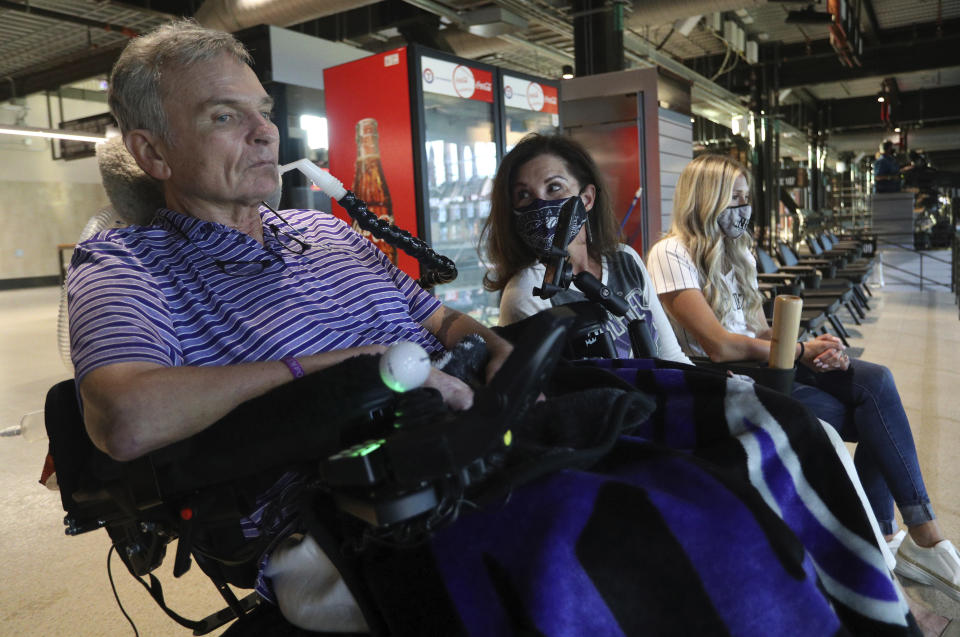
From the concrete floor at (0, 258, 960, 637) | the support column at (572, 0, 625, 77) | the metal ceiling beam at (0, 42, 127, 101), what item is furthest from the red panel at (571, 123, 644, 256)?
the metal ceiling beam at (0, 42, 127, 101)

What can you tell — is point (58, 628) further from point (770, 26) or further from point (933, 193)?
point (933, 193)

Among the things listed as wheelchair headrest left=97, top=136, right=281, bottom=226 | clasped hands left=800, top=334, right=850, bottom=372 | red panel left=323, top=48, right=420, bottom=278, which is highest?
red panel left=323, top=48, right=420, bottom=278

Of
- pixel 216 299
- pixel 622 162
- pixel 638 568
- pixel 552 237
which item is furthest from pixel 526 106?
pixel 638 568

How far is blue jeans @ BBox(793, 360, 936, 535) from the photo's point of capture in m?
1.86

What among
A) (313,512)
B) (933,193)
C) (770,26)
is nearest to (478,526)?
(313,512)

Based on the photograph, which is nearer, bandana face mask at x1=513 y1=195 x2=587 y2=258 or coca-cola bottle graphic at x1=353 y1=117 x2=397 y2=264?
bandana face mask at x1=513 y1=195 x2=587 y2=258

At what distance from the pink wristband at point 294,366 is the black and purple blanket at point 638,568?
308 millimetres

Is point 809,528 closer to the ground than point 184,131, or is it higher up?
closer to the ground

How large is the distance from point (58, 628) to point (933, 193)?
834 inches

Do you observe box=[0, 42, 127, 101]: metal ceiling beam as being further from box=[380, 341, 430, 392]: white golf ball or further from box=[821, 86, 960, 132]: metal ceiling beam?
box=[821, 86, 960, 132]: metal ceiling beam

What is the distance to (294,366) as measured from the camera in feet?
3.33

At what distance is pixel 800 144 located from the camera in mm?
22062

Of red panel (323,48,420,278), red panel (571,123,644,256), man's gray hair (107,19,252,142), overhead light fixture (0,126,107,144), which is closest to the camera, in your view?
man's gray hair (107,19,252,142)

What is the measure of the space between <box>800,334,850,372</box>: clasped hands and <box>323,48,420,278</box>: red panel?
293cm
